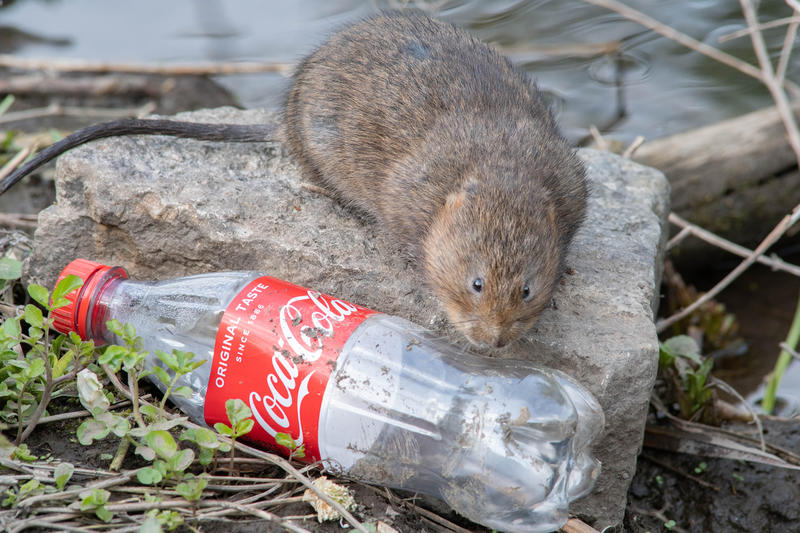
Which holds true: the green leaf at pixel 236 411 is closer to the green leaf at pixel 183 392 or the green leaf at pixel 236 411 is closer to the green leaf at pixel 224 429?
the green leaf at pixel 224 429

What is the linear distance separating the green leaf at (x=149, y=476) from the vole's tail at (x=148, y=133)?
1721mm

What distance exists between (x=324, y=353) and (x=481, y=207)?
895 mm

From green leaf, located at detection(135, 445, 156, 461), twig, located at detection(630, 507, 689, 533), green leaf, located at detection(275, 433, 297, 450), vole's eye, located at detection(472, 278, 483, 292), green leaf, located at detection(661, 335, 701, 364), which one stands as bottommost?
twig, located at detection(630, 507, 689, 533)

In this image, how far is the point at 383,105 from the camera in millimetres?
4121

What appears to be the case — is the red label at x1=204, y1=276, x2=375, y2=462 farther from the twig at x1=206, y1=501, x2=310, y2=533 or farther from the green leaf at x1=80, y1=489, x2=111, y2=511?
the green leaf at x1=80, y1=489, x2=111, y2=511

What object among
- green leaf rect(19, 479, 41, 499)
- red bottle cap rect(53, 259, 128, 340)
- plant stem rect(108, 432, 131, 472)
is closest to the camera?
green leaf rect(19, 479, 41, 499)

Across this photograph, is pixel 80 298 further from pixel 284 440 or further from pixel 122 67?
pixel 122 67

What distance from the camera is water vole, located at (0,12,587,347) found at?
3.35 metres

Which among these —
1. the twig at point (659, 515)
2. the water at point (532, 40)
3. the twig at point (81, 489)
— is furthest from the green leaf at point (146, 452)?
the water at point (532, 40)

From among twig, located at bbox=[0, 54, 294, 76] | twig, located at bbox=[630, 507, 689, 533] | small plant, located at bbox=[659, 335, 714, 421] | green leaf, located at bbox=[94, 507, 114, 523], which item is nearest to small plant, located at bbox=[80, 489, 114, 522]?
green leaf, located at bbox=[94, 507, 114, 523]

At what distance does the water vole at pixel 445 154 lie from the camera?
11.0 ft

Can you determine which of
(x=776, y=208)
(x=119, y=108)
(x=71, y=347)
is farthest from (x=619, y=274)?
(x=119, y=108)

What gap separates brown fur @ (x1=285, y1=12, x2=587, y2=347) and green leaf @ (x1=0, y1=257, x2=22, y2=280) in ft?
4.93

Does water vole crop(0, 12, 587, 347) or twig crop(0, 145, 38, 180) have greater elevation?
water vole crop(0, 12, 587, 347)
